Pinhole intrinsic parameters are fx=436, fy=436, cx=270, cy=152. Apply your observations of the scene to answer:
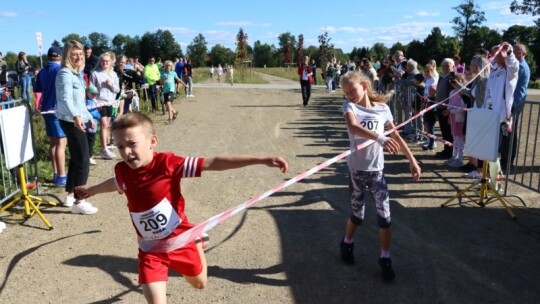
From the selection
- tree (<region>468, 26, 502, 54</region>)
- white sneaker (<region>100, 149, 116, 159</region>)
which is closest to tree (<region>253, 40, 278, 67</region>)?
tree (<region>468, 26, 502, 54</region>)

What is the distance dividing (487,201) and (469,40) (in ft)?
240

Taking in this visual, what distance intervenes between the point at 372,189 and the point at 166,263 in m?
2.00

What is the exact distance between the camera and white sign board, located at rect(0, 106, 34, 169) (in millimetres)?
5453

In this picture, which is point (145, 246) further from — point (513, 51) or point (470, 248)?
point (513, 51)

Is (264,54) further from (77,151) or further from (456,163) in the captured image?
(77,151)

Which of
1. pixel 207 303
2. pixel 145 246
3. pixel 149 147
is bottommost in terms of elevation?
pixel 207 303

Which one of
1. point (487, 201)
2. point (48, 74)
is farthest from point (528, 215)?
point (48, 74)

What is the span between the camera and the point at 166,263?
9.80 feet

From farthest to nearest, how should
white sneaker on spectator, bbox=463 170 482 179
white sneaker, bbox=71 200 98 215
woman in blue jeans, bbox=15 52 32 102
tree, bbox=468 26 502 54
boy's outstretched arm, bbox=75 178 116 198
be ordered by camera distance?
tree, bbox=468 26 502 54, woman in blue jeans, bbox=15 52 32 102, white sneaker on spectator, bbox=463 170 482 179, white sneaker, bbox=71 200 98 215, boy's outstretched arm, bbox=75 178 116 198

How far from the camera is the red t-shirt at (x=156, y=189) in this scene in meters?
2.91

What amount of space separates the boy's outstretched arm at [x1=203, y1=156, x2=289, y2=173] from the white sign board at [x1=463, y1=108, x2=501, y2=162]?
403 centimetres

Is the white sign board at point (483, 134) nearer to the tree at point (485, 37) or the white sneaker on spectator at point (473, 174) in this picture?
the white sneaker on spectator at point (473, 174)

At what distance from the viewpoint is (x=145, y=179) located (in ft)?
9.55

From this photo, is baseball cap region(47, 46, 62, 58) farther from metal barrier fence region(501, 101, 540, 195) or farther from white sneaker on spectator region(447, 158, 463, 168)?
white sneaker on spectator region(447, 158, 463, 168)
